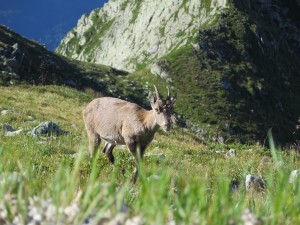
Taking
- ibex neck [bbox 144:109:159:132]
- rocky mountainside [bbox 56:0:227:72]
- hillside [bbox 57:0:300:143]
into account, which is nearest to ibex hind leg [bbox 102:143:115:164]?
ibex neck [bbox 144:109:159:132]

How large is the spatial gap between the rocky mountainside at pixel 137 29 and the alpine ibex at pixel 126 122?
89180 millimetres

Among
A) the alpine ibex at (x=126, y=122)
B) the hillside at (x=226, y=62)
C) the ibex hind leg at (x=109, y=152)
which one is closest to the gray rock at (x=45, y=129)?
the alpine ibex at (x=126, y=122)

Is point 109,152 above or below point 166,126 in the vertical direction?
below

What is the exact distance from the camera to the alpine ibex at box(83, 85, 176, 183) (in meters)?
11.4

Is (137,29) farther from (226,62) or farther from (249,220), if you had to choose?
(249,220)

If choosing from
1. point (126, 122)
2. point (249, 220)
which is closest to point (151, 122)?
point (126, 122)

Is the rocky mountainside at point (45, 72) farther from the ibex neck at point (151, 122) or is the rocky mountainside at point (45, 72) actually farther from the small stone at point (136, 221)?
the small stone at point (136, 221)

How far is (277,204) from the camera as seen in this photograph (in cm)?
234

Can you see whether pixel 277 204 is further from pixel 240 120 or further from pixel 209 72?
pixel 209 72

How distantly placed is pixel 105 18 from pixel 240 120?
114 meters

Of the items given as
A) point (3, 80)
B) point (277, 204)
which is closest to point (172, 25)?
point (3, 80)

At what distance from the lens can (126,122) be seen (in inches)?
466

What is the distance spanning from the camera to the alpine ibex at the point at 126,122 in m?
11.4

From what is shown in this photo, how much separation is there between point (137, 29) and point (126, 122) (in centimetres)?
13125
